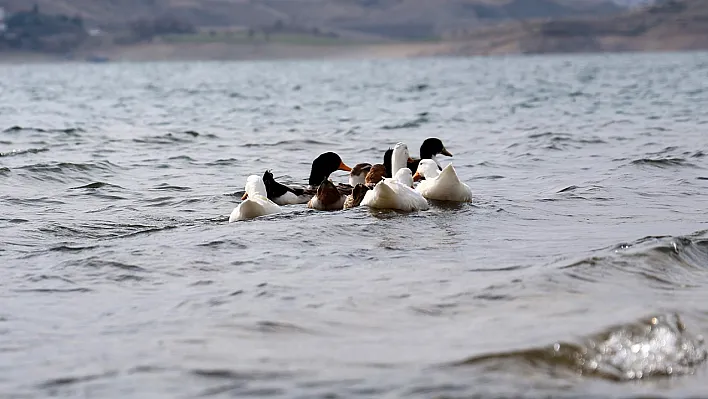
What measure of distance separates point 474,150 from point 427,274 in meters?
11.9

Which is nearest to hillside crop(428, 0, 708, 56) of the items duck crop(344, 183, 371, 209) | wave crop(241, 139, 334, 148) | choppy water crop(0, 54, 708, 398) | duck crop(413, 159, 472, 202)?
wave crop(241, 139, 334, 148)

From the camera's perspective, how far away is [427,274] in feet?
25.3

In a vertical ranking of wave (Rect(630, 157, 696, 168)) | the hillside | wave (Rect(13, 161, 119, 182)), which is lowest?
the hillside

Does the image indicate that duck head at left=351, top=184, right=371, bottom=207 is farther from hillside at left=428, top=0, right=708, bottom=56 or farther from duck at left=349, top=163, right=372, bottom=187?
hillside at left=428, top=0, right=708, bottom=56

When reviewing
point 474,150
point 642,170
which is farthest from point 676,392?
point 474,150

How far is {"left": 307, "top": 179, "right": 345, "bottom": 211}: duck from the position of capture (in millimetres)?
11133

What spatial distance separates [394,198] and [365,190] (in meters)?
0.75

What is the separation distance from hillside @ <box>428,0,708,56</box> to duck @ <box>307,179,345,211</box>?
176752mm

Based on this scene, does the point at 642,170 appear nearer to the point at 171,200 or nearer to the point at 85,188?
the point at 171,200

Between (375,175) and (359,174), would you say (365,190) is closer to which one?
(375,175)

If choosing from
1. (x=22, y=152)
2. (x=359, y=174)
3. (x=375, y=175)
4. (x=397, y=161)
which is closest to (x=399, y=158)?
(x=397, y=161)

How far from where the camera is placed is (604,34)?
194500 mm

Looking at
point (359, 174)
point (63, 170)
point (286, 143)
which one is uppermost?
point (359, 174)

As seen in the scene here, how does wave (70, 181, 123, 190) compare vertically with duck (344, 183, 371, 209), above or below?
below
